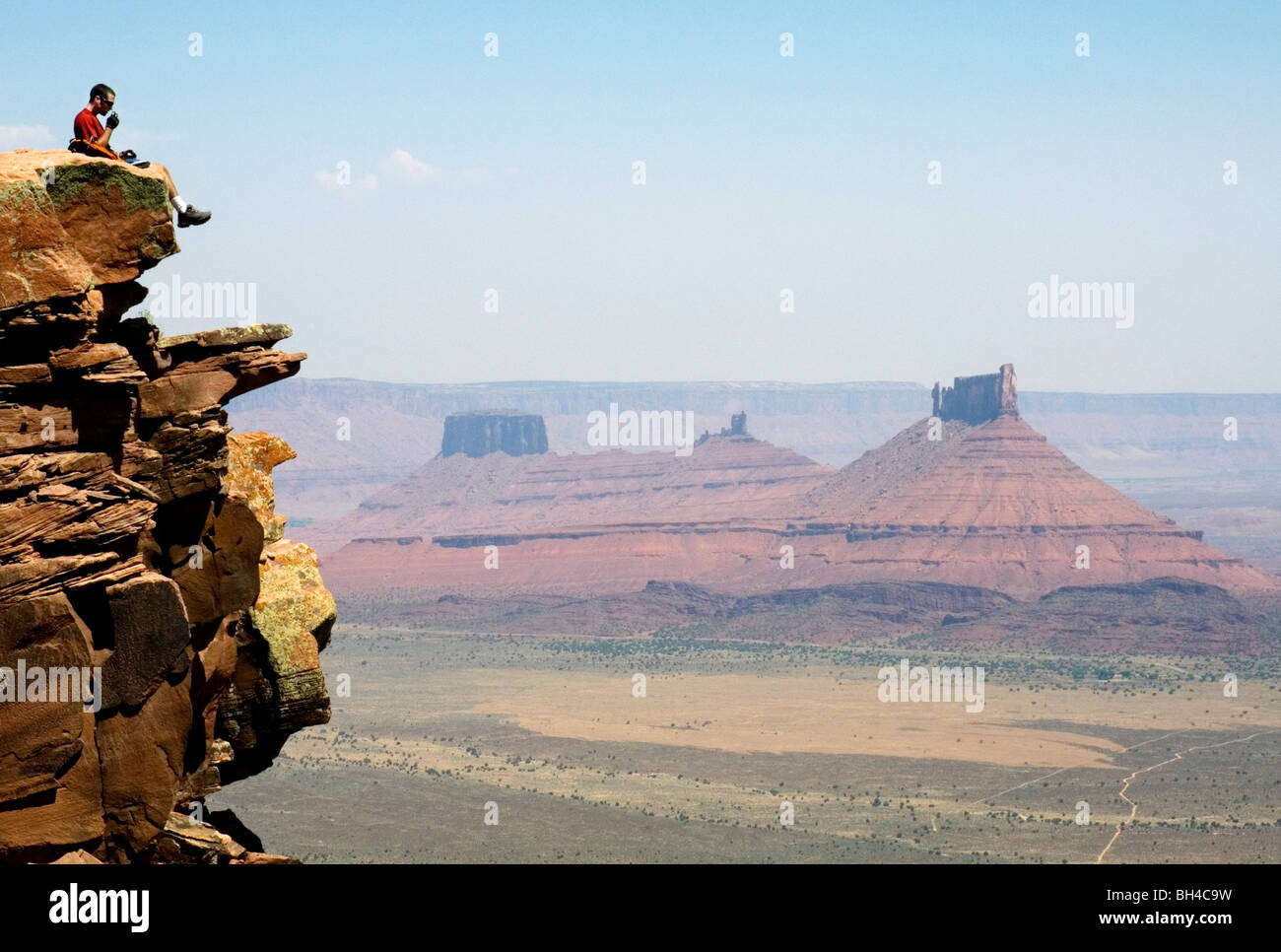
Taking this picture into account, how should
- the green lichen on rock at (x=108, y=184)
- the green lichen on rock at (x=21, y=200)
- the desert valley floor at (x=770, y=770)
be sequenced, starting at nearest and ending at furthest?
Answer: the green lichen on rock at (x=21, y=200) → the green lichen on rock at (x=108, y=184) → the desert valley floor at (x=770, y=770)

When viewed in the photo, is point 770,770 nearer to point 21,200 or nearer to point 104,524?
point 104,524

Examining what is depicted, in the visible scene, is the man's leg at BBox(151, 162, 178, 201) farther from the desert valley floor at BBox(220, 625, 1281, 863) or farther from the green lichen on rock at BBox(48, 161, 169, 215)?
the desert valley floor at BBox(220, 625, 1281, 863)

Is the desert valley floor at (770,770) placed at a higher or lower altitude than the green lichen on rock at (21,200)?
lower

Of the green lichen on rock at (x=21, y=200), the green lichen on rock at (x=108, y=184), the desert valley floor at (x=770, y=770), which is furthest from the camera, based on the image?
the desert valley floor at (x=770, y=770)

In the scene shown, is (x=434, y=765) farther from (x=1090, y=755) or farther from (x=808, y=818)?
(x=1090, y=755)

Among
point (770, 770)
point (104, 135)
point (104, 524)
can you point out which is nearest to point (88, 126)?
point (104, 135)

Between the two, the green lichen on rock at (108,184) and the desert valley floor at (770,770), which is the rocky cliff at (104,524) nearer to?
the green lichen on rock at (108,184)

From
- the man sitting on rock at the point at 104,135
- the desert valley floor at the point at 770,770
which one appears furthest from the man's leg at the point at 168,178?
the desert valley floor at the point at 770,770
